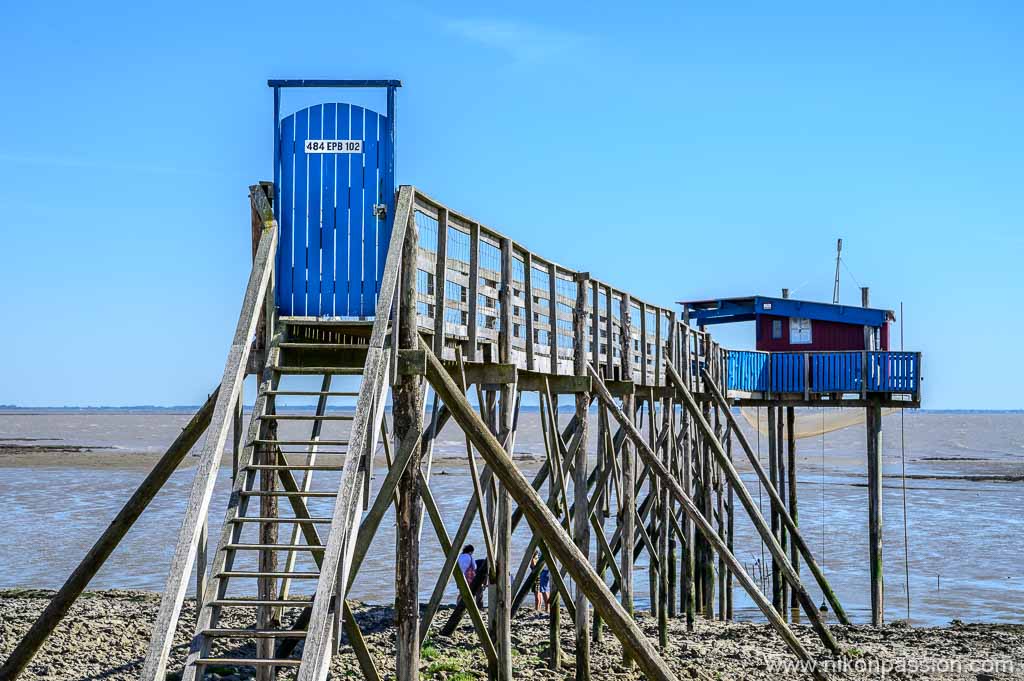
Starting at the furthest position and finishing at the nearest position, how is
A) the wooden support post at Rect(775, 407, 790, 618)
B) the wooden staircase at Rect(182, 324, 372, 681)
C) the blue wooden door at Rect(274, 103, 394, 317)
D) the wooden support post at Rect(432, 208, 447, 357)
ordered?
the wooden support post at Rect(775, 407, 790, 618), the blue wooden door at Rect(274, 103, 394, 317), the wooden support post at Rect(432, 208, 447, 357), the wooden staircase at Rect(182, 324, 372, 681)

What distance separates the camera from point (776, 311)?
27.6 metres

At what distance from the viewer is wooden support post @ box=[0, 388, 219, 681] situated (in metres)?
9.05

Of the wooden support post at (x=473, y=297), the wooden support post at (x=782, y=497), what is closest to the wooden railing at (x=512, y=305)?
the wooden support post at (x=473, y=297)

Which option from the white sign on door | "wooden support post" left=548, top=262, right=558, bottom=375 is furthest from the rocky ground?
the white sign on door

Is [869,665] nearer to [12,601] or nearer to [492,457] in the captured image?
[492,457]

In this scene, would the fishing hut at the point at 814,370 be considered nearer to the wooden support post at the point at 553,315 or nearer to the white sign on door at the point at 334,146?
the wooden support post at the point at 553,315

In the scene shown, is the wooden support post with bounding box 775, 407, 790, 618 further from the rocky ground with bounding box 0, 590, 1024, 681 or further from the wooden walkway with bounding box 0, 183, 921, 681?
the wooden walkway with bounding box 0, 183, 921, 681

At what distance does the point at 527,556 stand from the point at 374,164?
6233 mm

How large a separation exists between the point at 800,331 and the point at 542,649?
15087mm

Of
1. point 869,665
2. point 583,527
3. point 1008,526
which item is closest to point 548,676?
point 583,527

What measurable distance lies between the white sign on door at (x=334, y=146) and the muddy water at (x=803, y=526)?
38.8 feet

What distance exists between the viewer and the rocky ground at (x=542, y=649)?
42.4ft

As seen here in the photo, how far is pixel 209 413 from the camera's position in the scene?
9453mm

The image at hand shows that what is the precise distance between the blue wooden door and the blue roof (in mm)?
19006
